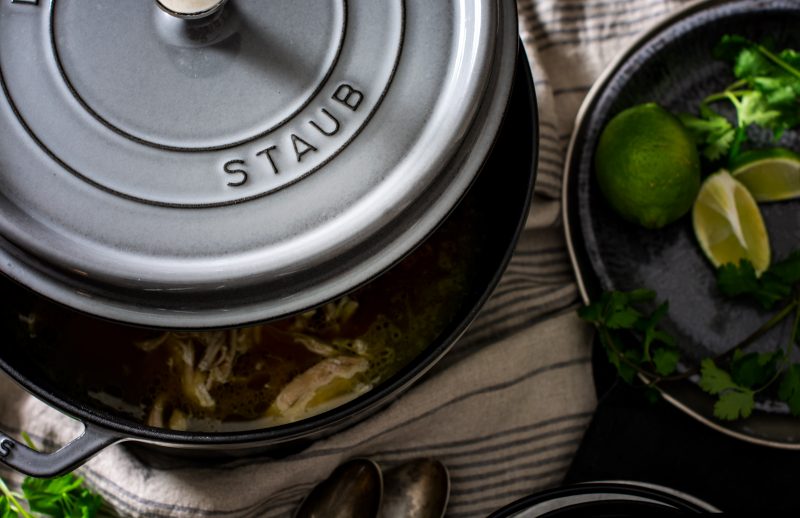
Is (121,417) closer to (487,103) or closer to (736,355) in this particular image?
(487,103)

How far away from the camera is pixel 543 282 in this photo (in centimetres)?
124

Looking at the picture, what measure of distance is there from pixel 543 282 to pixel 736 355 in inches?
11.6

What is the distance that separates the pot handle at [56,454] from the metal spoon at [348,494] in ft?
1.38

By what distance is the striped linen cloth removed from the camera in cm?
113

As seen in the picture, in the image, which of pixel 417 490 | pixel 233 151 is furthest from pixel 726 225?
pixel 233 151

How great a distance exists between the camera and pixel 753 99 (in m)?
1.24

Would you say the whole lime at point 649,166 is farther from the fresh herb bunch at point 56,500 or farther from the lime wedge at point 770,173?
the fresh herb bunch at point 56,500

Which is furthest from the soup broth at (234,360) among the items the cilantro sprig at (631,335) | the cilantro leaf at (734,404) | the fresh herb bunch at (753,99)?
the fresh herb bunch at (753,99)

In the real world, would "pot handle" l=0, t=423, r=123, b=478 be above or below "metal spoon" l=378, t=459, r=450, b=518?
above

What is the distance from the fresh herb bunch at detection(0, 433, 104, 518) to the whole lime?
851mm

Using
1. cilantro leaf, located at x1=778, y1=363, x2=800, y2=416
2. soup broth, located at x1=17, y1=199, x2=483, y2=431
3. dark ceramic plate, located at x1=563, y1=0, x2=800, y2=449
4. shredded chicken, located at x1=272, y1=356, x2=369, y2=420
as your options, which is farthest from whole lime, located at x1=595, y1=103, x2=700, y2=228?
shredded chicken, located at x1=272, y1=356, x2=369, y2=420

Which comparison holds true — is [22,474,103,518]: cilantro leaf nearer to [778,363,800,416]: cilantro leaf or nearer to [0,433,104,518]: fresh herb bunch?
[0,433,104,518]: fresh herb bunch

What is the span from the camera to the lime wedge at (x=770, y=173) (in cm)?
124

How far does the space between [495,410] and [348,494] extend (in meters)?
0.25
